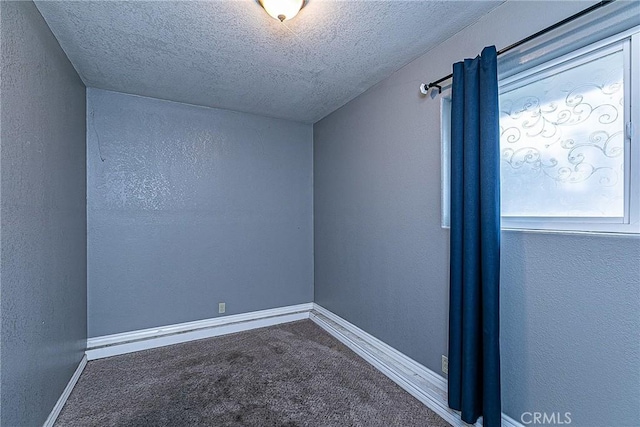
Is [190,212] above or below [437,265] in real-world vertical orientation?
above

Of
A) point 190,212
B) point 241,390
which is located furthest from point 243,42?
point 241,390

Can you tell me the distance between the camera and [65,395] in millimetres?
1894

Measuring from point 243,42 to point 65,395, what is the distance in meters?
2.74

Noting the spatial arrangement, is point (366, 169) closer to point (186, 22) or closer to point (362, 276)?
point (362, 276)

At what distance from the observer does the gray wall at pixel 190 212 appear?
2.59m

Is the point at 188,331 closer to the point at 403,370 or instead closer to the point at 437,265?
the point at 403,370

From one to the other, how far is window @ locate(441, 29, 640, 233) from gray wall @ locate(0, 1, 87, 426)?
256 cm

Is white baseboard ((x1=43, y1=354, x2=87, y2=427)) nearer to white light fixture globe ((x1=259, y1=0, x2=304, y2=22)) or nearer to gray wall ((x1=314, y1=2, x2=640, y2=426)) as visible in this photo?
gray wall ((x1=314, y1=2, x2=640, y2=426))

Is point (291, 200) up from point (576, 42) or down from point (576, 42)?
down

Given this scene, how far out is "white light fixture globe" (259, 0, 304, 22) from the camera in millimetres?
1461

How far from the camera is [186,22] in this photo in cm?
168

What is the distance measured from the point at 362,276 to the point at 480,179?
4.93 feet

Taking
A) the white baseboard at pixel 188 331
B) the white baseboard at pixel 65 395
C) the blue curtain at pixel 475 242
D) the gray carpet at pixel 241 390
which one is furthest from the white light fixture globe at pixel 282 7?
the white baseboard at pixel 188 331

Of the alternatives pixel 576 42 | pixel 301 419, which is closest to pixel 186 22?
pixel 576 42
